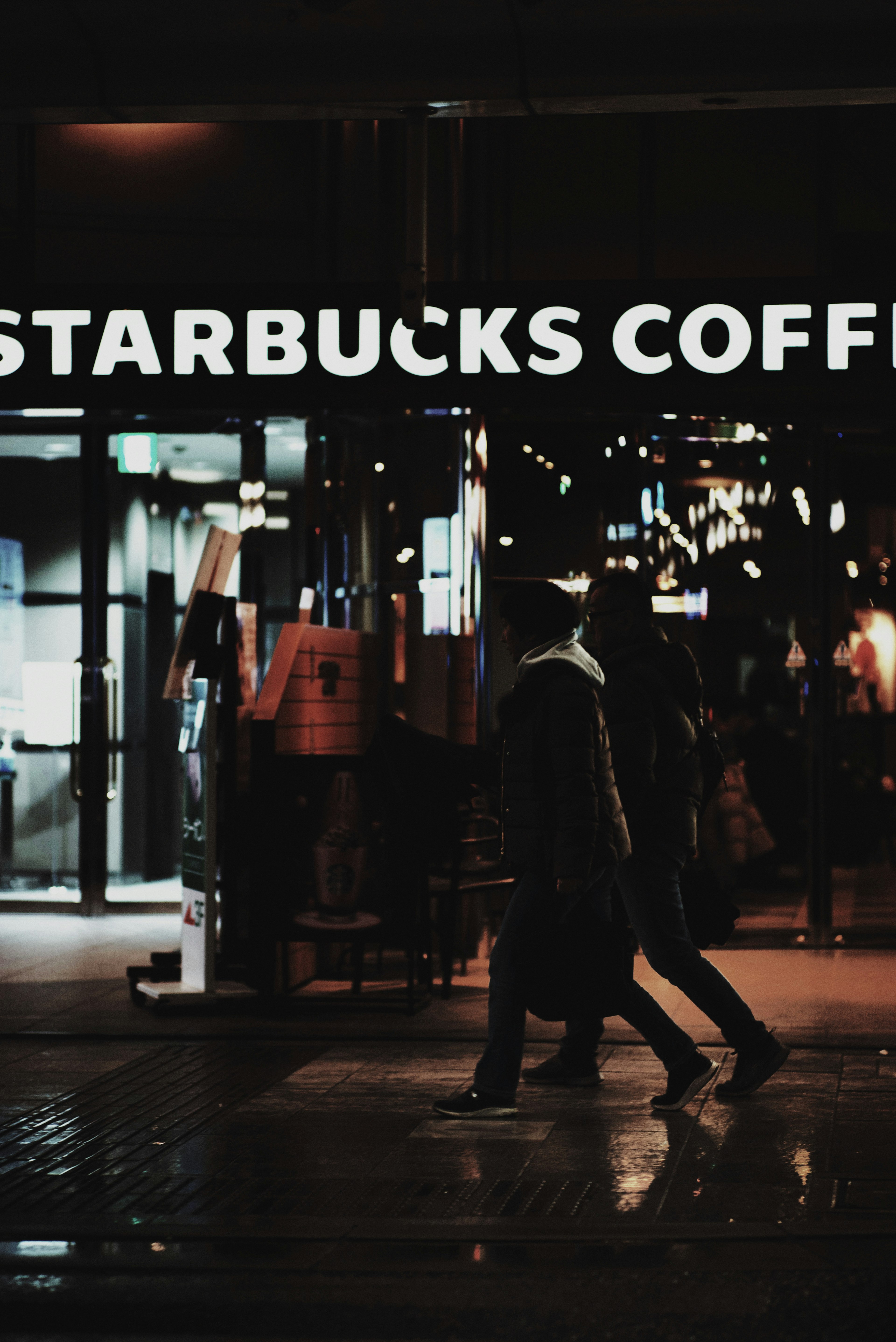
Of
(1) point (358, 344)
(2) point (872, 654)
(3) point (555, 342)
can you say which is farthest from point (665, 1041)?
(2) point (872, 654)

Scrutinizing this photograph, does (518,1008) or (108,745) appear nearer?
Result: (518,1008)

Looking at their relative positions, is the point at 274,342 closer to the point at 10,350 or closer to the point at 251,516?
the point at 10,350

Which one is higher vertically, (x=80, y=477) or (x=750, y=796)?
(x=80, y=477)

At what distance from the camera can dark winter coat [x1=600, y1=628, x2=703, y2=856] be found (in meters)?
6.44

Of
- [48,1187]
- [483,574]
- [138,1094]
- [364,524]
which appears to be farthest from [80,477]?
[48,1187]

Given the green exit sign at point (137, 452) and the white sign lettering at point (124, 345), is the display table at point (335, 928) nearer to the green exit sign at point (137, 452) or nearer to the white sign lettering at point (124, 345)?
the white sign lettering at point (124, 345)

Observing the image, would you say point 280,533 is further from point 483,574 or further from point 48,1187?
point 48,1187

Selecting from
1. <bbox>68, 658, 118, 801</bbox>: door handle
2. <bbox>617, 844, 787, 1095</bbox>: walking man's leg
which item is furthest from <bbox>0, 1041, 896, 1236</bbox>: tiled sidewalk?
<bbox>68, 658, 118, 801</bbox>: door handle

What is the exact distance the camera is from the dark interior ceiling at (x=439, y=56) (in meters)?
6.92

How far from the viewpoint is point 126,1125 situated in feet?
20.1

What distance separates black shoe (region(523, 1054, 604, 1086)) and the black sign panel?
3.25m

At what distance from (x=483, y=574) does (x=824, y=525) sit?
7.16ft

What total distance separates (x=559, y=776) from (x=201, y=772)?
2.75 metres

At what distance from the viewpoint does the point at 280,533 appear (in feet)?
49.2
